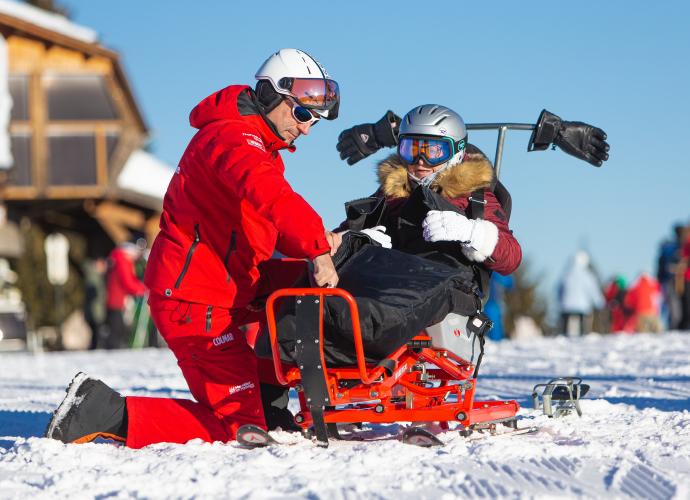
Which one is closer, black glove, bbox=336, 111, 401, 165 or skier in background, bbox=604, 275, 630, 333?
black glove, bbox=336, 111, 401, 165

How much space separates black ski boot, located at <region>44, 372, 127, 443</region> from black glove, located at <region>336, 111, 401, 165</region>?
6.46ft

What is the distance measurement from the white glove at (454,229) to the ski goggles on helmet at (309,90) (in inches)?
28.0

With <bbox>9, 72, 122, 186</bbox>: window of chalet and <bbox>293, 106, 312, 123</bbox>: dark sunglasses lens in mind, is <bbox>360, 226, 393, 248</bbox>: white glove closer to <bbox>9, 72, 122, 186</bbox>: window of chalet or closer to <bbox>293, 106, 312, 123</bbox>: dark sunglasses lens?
<bbox>293, 106, 312, 123</bbox>: dark sunglasses lens

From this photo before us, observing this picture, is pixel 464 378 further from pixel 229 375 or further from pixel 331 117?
pixel 331 117

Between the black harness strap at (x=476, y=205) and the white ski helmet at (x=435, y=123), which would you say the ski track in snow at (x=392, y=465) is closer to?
the black harness strap at (x=476, y=205)

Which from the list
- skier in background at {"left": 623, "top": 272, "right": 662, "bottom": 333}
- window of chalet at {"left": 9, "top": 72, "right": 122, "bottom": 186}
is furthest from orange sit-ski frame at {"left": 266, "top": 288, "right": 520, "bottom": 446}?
window of chalet at {"left": 9, "top": 72, "right": 122, "bottom": 186}

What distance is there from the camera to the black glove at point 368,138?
4562 millimetres

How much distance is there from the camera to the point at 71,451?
317 cm

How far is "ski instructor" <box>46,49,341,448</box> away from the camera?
3418mm

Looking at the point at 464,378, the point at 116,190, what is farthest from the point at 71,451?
the point at 116,190

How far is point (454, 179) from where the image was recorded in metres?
3.83

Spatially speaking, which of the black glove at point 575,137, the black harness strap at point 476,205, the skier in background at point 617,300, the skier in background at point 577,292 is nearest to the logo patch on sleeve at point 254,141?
the black harness strap at point 476,205

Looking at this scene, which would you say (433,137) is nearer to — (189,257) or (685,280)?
(189,257)

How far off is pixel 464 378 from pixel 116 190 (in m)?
15.7
